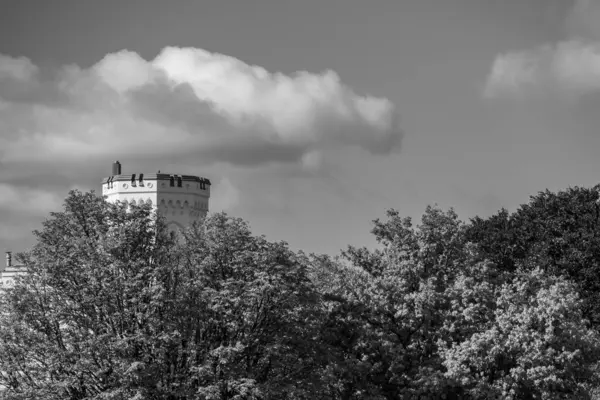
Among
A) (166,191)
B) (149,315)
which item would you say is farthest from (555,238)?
(166,191)

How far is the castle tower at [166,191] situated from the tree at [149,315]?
44.7 metres

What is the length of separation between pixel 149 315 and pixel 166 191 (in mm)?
49264

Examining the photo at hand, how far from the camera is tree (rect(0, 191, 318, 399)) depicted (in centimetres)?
4312

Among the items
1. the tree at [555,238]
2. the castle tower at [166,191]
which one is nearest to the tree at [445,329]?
the tree at [555,238]

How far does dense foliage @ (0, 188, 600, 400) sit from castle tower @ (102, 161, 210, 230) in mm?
43724

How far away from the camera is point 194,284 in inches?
1746

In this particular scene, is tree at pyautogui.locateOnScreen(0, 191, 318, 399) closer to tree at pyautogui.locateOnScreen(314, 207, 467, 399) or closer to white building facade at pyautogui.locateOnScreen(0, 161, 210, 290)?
tree at pyautogui.locateOnScreen(314, 207, 467, 399)

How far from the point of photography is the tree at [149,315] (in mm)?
43125

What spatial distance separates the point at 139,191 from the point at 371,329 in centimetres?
5045

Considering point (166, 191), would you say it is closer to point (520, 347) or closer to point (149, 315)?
point (149, 315)

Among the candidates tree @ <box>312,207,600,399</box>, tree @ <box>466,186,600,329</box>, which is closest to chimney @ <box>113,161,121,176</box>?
tree @ <box>466,186,600,329</box>

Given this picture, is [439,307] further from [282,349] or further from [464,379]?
[282,349]

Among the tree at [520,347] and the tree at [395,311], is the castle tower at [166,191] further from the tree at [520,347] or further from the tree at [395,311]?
the tree at [520,347]

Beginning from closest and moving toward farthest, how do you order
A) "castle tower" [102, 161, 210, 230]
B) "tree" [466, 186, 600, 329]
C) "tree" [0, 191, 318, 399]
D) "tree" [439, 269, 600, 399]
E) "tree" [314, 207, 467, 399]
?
"tree" [0, 191, 318, 399] → "tree" [439, 269, 600, 399] → "tree" [314, 207, 467, 399] → "tree" [466, 186, 600, 329] → "castle tower" [102, 161, 210, 230]
